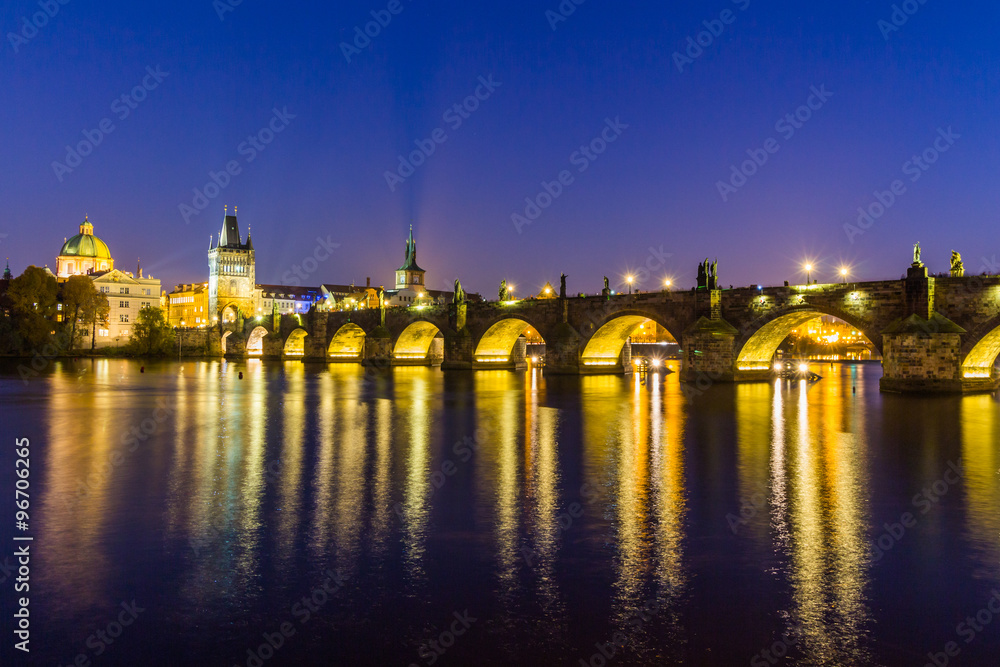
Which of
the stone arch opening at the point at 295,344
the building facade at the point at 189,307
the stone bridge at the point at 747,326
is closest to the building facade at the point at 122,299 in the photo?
the stone arch opening at the point at 295,344

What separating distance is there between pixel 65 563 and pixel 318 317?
78929mm

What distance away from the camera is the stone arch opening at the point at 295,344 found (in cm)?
9208

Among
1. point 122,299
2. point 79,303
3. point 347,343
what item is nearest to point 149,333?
point 79,303

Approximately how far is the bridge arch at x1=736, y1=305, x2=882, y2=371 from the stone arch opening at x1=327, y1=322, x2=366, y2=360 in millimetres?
50247

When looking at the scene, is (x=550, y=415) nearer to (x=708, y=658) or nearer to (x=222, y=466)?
(x=222, y=466)

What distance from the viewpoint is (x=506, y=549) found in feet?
28.3

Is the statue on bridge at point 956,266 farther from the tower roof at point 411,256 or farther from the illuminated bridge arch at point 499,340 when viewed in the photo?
the tower roof at point 411,256

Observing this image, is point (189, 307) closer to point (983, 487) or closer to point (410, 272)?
point (410, 272)

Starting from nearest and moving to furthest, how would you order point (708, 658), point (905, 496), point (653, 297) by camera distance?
point (708, 658), point (905, 496), point (653, 297)

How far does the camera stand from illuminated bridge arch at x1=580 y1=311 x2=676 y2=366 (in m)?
48.4

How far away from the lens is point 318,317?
8475 centimetres

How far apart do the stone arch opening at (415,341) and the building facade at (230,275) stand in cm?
7996

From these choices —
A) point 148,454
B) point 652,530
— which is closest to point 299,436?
point 148,454

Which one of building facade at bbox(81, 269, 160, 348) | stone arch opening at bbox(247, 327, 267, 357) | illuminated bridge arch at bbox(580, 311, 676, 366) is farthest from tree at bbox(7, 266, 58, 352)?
illuminated bridge arch at bbox(580, 311, 676, 366)
